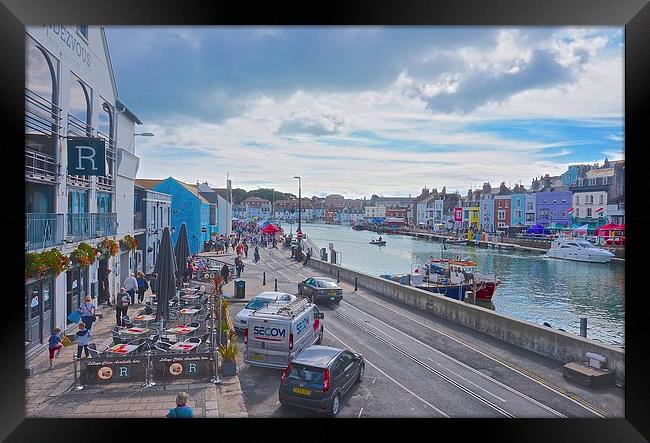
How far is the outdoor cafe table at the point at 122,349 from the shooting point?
9.62m

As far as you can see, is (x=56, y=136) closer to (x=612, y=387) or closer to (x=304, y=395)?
(x=304, y=395)

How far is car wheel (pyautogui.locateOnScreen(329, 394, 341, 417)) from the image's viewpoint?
822cm

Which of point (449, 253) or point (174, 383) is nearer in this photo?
point (174, 383)

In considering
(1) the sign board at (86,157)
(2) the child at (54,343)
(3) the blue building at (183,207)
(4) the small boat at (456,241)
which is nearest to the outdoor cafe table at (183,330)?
(2) the child at (54,343)

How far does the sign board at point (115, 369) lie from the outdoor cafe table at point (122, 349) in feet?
1.34

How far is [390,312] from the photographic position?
1659 centimetres

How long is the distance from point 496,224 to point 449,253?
14946mm

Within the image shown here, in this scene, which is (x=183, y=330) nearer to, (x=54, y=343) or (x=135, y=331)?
(x=135, y=331)

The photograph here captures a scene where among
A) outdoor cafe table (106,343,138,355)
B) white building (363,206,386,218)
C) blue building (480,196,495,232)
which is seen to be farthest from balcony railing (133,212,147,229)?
white building (363,206,386,218)

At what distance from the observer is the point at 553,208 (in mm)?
63125

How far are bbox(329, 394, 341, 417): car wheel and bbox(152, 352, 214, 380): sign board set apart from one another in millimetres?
2875

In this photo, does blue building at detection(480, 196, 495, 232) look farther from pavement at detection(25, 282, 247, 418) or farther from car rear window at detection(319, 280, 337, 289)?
pavement at detection(25, 282, 247, 418)

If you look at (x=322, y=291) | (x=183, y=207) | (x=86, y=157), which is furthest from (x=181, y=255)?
(x=183, y=207)

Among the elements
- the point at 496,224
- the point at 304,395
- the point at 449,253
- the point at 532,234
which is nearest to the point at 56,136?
the point at 304,395
